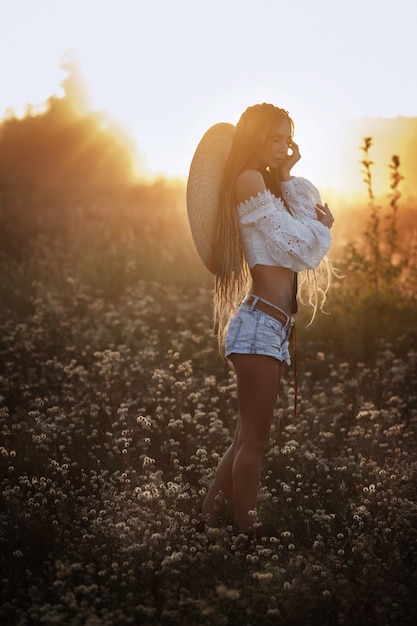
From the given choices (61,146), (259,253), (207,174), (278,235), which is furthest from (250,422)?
(61,146)

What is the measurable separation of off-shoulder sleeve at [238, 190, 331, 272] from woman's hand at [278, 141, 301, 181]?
0.79 ft

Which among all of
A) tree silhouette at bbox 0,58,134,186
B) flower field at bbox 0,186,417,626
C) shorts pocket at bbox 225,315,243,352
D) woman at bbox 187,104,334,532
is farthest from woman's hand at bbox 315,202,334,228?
tree silhouette at bbox 0,58,134,186

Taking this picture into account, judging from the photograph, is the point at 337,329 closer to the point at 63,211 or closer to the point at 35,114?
the point at 63,211

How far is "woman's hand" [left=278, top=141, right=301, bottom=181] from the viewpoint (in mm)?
4375

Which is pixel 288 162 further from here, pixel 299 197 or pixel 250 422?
pixel 250 422

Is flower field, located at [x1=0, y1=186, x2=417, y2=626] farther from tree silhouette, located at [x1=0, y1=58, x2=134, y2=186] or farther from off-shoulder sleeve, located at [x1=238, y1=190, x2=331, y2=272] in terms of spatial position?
tree silhouette, located at [x1=0, y1=58, x2=134, y2=186]

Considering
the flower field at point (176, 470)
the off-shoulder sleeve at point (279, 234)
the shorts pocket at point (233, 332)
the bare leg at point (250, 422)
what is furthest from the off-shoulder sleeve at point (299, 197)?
the flower field at point (176, 470)

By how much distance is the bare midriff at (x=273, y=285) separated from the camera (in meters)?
4.20

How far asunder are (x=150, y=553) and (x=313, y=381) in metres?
3.39

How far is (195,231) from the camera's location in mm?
4406

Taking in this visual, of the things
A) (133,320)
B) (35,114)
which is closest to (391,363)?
(133,320)

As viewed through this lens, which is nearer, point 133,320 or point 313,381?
point 313,381

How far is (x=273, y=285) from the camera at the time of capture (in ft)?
13.8

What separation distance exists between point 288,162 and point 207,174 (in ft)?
1.66
